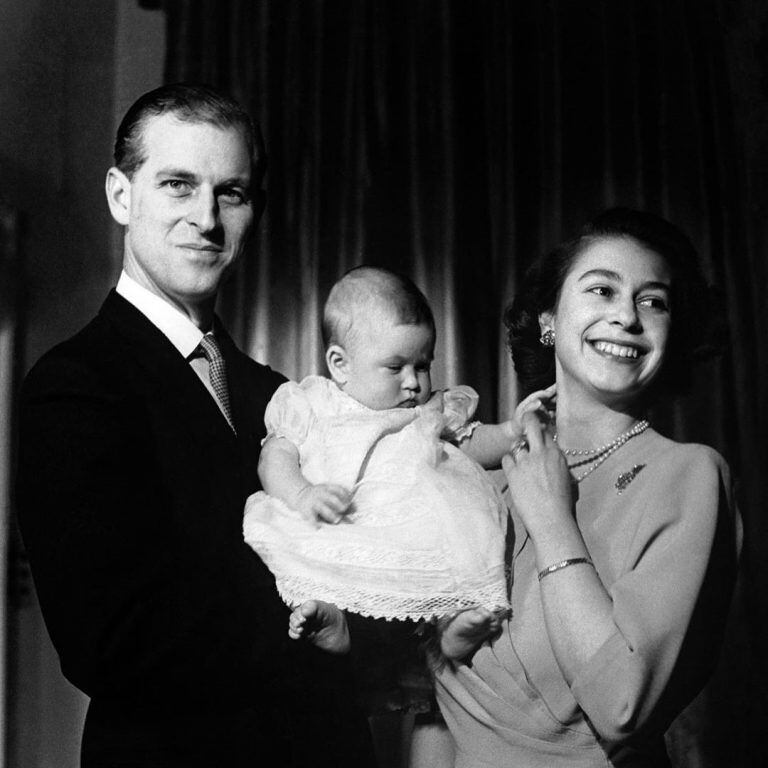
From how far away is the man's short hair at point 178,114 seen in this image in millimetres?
1592

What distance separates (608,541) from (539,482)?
0.40 ft

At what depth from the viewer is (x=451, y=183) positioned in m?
2.16

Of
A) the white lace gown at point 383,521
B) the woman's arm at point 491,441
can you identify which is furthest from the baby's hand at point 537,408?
the white lace gown at point 383,521

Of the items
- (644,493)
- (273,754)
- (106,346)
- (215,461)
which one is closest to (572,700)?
(644,493)

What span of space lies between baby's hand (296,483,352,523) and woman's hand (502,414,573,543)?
0.25m

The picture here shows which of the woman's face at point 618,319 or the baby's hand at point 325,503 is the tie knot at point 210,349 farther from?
the woman's face at point 618,319

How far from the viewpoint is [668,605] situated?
137 cm

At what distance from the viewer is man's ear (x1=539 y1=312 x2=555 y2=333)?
1659mm

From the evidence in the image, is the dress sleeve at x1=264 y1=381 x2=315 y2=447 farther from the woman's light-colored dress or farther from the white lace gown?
the woman's light-colored dress

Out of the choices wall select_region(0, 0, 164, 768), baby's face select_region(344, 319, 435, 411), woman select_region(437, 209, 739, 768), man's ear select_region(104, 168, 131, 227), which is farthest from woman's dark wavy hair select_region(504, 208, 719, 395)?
wall select_region(0, 0, 164, 768)

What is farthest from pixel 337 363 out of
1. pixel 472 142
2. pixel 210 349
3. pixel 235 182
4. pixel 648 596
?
pixel 472 142

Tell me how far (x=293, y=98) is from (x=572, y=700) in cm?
130

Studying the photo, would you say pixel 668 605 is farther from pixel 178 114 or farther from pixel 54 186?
pixel 54 186

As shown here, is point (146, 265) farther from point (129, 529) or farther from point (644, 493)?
point (644, 493)
